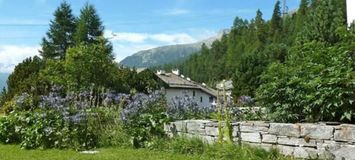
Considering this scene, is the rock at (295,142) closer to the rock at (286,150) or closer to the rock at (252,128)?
the rock at (286,150)

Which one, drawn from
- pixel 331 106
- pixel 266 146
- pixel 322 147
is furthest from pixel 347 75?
pixel 266 146

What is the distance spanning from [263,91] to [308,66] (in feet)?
2.91

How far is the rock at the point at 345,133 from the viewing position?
684 centimetres

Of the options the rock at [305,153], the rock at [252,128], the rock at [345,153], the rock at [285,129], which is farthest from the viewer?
the rock at [252,128]

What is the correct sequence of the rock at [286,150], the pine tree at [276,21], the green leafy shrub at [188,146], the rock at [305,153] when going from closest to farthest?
A: the rock at [305,153] < the rock at [286,150] < the green leafy shrub at [188,146] < the pine tree at [276,21]

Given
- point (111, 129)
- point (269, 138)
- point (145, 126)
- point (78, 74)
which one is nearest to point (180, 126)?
point (145, 126)

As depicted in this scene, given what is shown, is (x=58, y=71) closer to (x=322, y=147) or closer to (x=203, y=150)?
(x=203, y=150)

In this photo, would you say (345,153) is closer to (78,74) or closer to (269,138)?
(269,138)

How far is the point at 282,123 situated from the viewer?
26.2 ft

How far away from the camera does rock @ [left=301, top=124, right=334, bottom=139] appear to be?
7152 millimetres

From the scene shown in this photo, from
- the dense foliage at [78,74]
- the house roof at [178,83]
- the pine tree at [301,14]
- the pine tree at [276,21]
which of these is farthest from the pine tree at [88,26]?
the pine tree at [276,21]

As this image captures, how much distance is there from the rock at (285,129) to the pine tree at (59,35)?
5702 centimetres

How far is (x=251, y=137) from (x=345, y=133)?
192 cm

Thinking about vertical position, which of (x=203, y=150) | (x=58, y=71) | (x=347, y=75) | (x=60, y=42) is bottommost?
(x=203, y=150)
